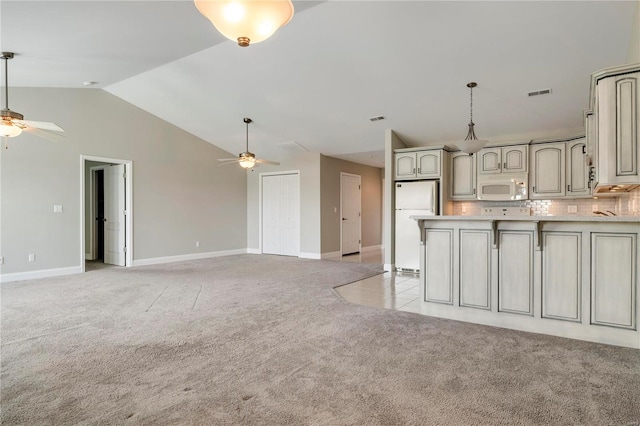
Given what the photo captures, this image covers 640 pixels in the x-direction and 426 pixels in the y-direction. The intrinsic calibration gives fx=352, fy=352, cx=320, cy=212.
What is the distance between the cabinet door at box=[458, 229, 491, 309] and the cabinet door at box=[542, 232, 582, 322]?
0.47 meters

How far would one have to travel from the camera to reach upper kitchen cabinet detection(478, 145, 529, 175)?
593 cm

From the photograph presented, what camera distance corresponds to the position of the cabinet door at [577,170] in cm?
543

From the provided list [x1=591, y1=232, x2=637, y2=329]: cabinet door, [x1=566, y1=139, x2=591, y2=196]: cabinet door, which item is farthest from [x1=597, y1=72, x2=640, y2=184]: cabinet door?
[x1=566, y1=139, x2=591, y2=196]: cabinet door

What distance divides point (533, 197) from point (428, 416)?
17.0 ft

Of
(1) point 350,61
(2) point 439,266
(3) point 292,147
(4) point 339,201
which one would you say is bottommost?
(2) point 439,266

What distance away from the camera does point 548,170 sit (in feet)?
18.8

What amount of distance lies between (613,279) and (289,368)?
2758 mm

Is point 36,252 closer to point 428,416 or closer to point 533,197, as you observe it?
point 428,416

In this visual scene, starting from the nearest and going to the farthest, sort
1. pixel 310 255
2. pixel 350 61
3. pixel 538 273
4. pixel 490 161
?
1. pixel 538 273
2. pixel 350 61
3. pixel 490 161
4. pixel 310 255

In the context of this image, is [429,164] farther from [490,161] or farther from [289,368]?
[289,368]

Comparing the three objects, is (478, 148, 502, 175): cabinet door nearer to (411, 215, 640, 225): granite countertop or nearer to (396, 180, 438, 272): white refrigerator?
(396, 180, 438, 272): white refrigerator

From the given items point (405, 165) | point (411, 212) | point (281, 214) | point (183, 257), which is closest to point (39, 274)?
point (183, 257)

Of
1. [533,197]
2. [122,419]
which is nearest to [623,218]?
[533,197]

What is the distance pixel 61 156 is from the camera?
6.16 meters
